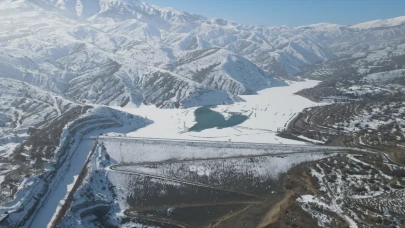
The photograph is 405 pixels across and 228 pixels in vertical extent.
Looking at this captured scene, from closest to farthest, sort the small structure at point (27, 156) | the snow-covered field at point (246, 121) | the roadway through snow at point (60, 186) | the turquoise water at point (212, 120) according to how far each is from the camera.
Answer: the roadway through snow at point (60, 186), the small structure at point (27, 156), the snow-covered field at point (246, 121), the turquoise water at point (212, 120)

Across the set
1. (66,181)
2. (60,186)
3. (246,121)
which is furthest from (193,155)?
(246,121)

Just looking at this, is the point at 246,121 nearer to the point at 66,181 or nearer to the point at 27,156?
the point at 66,181

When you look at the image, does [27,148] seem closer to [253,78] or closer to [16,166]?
[16,166]

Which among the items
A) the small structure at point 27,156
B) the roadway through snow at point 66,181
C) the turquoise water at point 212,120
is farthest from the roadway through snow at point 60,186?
the turquoise water at point 212,120

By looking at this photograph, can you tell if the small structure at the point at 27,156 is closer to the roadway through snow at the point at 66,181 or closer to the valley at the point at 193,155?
the valley at the point at 193,155

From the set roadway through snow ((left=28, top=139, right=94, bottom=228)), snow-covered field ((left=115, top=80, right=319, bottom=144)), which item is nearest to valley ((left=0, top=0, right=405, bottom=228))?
roadway through snow ((left=28, top=139, right=94, bottom=228))

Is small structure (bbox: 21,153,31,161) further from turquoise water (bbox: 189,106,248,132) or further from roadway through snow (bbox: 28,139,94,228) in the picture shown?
turquoise water (bbox: 189,106,248,132)
